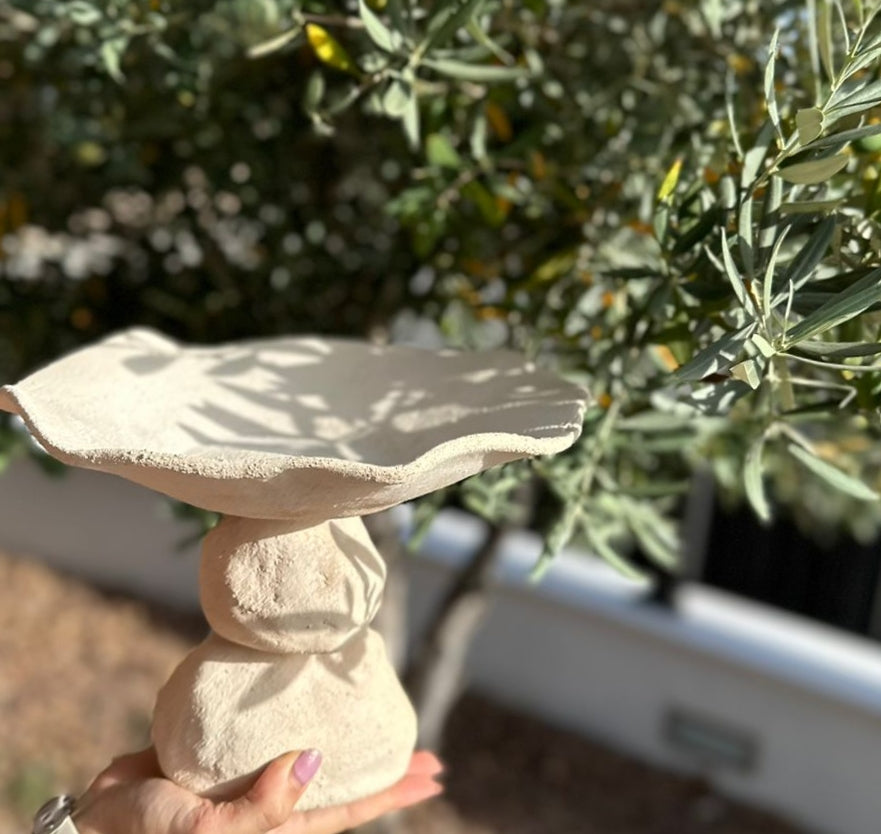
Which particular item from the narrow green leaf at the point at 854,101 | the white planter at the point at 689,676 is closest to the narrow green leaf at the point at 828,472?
the narrow green leaf at the point at 854,101

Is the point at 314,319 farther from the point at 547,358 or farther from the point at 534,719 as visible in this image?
the point at 534,719

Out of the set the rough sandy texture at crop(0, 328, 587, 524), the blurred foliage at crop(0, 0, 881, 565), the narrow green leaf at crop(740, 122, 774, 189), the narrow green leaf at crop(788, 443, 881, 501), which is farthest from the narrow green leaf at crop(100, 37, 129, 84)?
the narrow green leaf at crop(788, 443, 881, 501)

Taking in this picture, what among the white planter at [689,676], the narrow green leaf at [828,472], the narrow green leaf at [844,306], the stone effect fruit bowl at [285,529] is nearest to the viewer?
the narrow green leaf at [844,306]

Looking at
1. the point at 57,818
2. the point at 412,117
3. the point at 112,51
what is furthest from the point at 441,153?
the point at 57,818

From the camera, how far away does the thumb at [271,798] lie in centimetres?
79

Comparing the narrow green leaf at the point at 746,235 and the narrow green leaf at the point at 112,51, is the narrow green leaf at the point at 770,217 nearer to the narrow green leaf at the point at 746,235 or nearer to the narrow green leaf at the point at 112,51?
the narrow green leaf at the point at 746,235

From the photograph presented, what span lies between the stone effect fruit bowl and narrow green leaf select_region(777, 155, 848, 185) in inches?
8.2

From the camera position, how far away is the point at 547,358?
123cm

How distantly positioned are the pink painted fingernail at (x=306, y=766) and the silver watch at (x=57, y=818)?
7.8 inches

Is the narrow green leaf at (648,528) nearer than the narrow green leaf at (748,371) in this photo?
No

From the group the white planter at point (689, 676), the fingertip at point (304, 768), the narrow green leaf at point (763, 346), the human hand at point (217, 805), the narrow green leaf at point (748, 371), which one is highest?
the narrow green leaf at point (763, 346)

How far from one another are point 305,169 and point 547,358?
570 millimetres

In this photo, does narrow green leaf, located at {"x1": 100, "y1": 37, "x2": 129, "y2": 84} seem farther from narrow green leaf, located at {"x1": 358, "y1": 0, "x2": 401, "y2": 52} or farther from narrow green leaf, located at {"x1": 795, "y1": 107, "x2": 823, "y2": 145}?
narrow green leaf, located at {"x1": 795, "y1": 107, "x2": 823, "y2": 145}

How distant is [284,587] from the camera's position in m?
0.81
